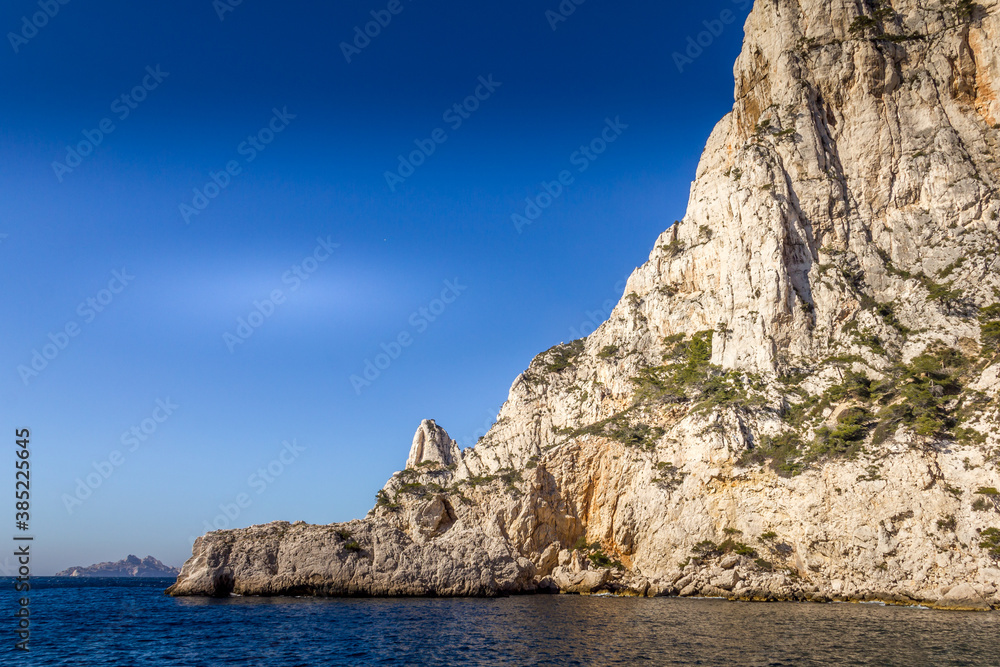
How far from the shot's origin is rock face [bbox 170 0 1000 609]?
1907 inches

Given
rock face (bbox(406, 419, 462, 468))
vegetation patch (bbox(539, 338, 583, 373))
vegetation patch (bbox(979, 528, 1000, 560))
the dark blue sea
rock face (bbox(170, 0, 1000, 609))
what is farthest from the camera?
rock face (bbox(406, 419, 462, 468))

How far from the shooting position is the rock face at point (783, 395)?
4844 cm

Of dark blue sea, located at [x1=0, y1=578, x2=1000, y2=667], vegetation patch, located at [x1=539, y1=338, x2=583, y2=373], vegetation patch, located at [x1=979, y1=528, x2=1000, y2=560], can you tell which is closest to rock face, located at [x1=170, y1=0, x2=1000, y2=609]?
vegetation patch, located at [x1=979, y1=528, x2=1000, y2=560]

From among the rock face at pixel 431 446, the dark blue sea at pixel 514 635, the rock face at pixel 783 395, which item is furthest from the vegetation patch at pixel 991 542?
the rock face at pixel 431 446

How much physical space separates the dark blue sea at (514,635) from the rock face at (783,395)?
7.67 m

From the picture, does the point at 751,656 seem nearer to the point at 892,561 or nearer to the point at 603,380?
the point at 892,561

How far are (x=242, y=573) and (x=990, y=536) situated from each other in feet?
182

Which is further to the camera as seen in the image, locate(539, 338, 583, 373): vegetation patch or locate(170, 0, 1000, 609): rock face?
locate(539, 338, 583, 373): vegetation patch

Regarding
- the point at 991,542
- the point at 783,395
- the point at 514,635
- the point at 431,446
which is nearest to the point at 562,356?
the point at 431,446

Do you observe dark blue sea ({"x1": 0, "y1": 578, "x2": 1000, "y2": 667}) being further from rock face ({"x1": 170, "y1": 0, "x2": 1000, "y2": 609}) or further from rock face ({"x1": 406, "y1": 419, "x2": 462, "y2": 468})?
rock face ({"x1": 406, "y1": 419, "x2": 462, "y2": 468})

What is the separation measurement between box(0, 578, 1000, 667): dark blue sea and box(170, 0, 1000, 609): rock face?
7.67 metres

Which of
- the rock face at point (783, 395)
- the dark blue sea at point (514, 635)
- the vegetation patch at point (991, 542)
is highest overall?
the rock face at point (783, 395)

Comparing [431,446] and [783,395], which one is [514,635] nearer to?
[783,395]

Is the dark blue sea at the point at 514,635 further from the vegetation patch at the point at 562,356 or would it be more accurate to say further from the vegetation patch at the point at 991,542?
the vegetation patch at the point at 562,356
